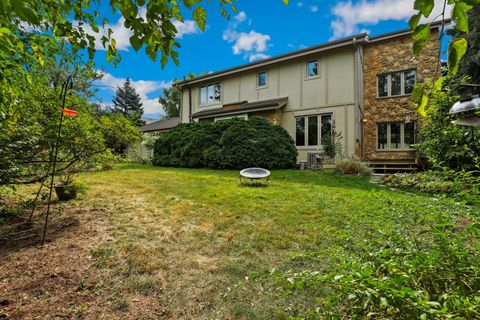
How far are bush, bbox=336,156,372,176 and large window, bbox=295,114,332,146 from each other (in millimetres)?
2516

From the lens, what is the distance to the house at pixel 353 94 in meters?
12.3

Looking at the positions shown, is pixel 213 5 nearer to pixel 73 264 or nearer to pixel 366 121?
pixel 73 264

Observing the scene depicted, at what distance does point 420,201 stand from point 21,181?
18.4 ft

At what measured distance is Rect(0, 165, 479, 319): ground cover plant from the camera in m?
1.42

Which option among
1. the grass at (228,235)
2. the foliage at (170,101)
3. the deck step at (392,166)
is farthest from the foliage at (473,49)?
the foliage at (170,101)

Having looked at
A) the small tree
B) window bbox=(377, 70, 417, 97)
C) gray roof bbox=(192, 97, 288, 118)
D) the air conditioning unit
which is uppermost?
the small tree

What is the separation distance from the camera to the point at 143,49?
1.86m

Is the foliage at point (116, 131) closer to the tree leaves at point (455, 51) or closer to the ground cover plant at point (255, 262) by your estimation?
the ground cover plant at point (255, 262)

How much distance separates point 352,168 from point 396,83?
227 inches

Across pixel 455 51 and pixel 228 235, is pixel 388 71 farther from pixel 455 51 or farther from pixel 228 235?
pixel 455 51

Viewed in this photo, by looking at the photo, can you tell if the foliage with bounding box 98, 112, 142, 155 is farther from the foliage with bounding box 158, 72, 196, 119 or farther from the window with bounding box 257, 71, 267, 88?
the foliage with bounding box 158, 72, 196, 119

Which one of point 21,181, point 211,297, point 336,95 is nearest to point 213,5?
point 211,297

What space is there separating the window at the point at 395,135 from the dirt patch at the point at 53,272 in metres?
13.1

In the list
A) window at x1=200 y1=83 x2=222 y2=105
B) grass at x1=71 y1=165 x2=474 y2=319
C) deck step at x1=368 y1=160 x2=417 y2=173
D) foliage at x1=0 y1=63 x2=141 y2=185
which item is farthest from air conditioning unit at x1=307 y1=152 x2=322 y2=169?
foliage at x1=0 y1=63 x2=141 y2=185
